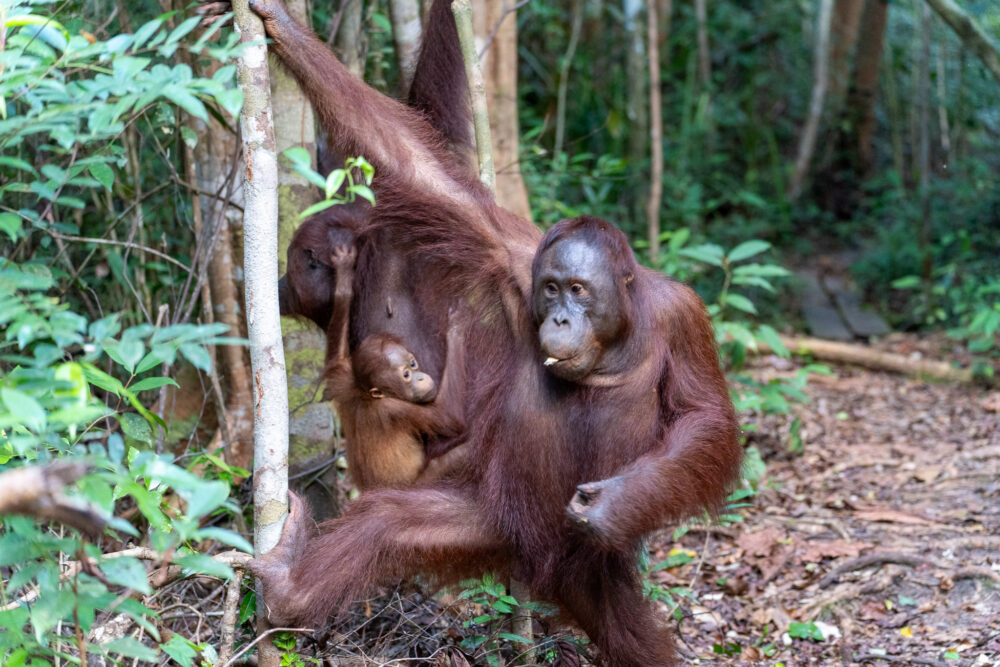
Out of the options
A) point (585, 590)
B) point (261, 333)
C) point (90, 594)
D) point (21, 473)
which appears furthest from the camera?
point (585, 590)

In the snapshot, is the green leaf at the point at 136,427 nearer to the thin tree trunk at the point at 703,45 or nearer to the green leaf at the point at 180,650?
the green leaf at the point at 180,650

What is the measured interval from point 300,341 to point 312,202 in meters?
0.58

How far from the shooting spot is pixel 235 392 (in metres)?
4.51

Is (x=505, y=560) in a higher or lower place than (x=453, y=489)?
lower

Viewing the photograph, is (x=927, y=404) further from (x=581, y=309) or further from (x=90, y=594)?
(x=90, y=594)

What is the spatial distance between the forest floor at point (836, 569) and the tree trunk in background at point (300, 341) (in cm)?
67

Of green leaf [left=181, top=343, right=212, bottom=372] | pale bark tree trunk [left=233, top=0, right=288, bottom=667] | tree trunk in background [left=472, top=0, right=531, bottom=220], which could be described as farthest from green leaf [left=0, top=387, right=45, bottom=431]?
tree trunk in background [left=472, top=0, right=531, bottom=220]

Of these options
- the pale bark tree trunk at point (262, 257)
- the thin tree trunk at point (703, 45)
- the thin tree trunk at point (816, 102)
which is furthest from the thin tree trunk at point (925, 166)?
the pale bark tree trunk at point (262, 257)

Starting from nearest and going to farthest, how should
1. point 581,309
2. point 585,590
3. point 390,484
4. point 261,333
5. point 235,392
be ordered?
point 261,333 → point 581,309 → point 585,590 → point 390,484 → point 235,392

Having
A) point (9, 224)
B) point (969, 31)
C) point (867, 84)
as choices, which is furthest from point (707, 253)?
point (867, 84)

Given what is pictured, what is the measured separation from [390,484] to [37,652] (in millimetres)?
1796

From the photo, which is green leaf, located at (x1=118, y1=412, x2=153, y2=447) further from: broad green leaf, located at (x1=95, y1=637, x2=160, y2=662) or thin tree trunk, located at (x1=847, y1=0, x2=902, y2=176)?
thin tree trunk, located at (x1=847, y1=0, x2=902, y2=176)

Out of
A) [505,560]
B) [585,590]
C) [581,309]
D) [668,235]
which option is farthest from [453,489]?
[668,235]

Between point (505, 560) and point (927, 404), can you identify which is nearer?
point (505, 560)
